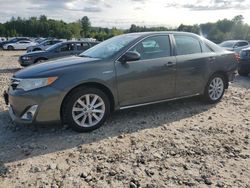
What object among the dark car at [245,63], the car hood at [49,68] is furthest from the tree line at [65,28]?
the car hood at [49,68]

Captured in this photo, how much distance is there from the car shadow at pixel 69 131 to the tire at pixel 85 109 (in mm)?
140

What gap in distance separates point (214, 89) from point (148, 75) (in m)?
1.90

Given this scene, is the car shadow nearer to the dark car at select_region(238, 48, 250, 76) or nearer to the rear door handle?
the rear door handle

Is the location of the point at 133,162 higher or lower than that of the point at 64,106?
lower

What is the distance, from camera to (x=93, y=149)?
4254 mm

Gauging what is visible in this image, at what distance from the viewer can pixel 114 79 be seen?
4.95m

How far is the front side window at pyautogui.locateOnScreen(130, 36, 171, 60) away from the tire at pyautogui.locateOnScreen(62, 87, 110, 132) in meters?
1.05

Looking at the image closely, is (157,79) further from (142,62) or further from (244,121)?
(244,121)

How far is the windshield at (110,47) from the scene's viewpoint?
525 cm

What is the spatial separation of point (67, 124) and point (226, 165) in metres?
2.38

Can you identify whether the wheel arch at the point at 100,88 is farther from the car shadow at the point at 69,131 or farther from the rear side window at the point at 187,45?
the rear side window at the point at 187,45

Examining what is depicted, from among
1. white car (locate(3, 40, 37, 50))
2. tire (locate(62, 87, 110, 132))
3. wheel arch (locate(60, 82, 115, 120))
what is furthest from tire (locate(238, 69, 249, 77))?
white car (locate(3, 40, 37, 50))

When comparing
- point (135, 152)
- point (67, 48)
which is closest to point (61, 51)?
point (67, 48)

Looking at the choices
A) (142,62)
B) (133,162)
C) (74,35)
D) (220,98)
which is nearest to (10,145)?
(133,162)
